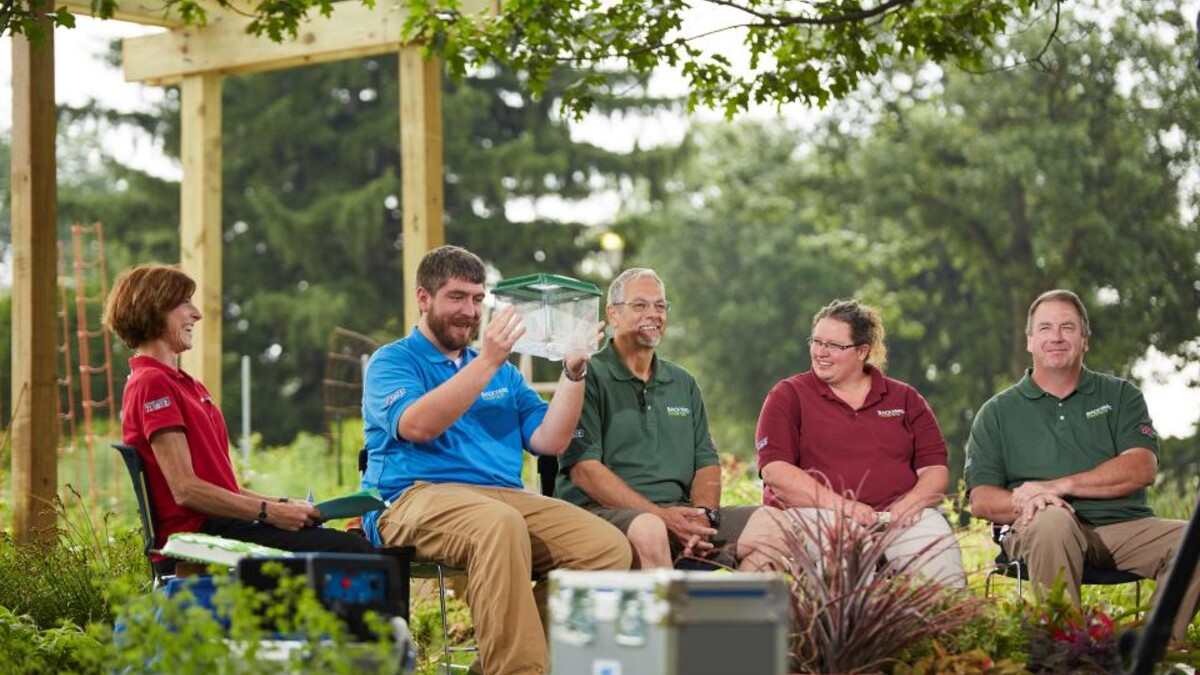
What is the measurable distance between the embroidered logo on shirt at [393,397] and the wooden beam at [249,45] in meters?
2.66

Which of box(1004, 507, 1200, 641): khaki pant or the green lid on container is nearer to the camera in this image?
the green lid on container

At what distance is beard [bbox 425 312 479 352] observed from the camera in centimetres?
452

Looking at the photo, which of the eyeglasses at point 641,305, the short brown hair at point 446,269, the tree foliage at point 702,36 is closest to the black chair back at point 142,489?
the short brown hair at point 446,269

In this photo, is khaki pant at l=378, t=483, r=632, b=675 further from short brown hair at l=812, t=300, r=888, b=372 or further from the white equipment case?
the white equipment case

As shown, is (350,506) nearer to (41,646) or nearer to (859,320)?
(41,646)

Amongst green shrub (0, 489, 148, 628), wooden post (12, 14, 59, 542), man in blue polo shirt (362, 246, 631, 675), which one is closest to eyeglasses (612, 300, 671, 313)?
man in blue polo shirt (362, 246, 631, 675)

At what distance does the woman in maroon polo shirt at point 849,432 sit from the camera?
4.77 m

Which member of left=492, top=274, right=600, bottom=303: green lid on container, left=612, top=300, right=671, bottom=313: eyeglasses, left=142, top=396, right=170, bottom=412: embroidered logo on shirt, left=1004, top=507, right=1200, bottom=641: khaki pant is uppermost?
left=492, top=274, right=600, bottom=303: green lid on container

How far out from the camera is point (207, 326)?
724 cm

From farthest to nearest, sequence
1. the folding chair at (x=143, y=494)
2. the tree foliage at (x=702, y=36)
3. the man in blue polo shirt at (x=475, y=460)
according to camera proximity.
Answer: the tree foliage at (x=702, y=36)
the man in blue polo shirt at (x=475, y=460)
the folding chair at (x=143, y=494)

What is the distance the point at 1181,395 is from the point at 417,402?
19.5 metres

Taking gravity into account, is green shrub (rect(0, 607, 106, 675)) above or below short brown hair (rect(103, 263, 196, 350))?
below

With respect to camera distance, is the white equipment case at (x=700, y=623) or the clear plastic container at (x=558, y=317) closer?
the white equipment case at (x=700, y=623)

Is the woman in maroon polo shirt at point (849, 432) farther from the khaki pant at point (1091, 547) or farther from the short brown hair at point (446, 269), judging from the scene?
the short brown hair at point (446, 269)
